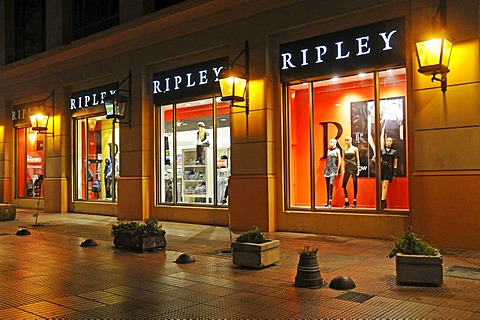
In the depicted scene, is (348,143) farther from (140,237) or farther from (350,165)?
(140,237)

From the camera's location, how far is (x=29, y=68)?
2167 cm

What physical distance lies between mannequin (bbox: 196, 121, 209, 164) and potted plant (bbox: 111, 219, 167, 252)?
205 inches

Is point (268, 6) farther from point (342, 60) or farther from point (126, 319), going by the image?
point (126, 319)

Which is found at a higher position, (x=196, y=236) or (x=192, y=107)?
(x=192, y=107)

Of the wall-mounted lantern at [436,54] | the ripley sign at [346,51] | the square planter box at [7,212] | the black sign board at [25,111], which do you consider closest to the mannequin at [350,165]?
the ripley sign at [346,51]

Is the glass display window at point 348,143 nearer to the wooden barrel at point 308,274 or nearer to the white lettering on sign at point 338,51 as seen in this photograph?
the white lettering on sign at point 338,51

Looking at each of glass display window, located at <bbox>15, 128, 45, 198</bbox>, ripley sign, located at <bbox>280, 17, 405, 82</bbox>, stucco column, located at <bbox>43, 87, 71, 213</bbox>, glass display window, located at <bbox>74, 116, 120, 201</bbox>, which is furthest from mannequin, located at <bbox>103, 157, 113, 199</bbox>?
ripley sign, located at <bbox>280, 17, 405, 82</bbox>

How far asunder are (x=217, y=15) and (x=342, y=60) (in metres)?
4.37

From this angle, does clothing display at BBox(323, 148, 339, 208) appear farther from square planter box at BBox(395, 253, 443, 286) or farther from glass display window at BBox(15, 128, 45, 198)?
glass display window at BBox(15, 128, 45, 198)

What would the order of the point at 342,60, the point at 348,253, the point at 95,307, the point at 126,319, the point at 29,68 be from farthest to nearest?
the point at 29,68, the point at 342,60, the point at 348,253, the point at 95,307, the point at 126,319

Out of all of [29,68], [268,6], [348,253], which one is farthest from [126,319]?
[29,68]

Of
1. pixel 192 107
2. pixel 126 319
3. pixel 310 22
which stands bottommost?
pixel 126 319

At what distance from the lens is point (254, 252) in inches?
344

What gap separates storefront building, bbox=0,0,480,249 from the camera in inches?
413
